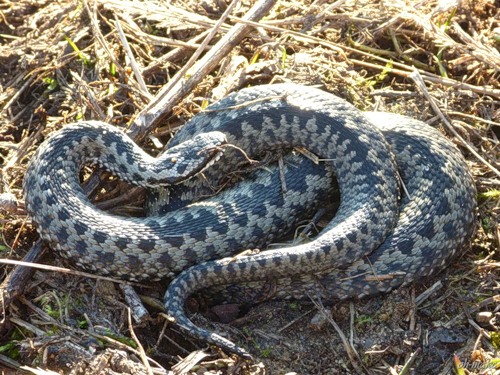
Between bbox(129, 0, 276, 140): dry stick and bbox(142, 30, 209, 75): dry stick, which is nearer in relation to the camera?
bbox(129, 0, 276, 140): dry stick

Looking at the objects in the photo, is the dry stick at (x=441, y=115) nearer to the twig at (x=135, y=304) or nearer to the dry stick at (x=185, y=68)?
the dry stick at (x=185, y=68)

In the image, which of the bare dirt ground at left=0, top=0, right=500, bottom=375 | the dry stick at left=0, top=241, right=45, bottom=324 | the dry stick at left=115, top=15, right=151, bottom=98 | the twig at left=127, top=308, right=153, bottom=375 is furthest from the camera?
the dry stick at left=115, top=15, right=151, bottom=98

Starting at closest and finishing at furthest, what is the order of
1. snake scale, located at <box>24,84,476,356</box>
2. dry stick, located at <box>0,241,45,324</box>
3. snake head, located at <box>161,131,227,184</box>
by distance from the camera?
dry stick, located at <box>0,241,45,324</box> → snake scale, located at <box>24,84,476,356</box> → snake head, located at <box>161,131,227,184</box>

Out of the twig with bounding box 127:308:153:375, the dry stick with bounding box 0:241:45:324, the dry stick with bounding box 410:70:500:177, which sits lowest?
the twig with bounding box 127:308:153:375

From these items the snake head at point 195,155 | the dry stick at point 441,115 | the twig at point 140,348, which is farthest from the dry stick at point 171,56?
the twig at point 140,348

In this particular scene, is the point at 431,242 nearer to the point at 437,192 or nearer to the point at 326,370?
the point at 437,192

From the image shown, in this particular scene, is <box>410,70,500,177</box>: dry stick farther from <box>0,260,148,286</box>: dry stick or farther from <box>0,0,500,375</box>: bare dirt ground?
<box>0,260,148,286</box>: dry stick

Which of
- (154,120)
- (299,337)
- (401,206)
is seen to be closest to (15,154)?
(154,120)

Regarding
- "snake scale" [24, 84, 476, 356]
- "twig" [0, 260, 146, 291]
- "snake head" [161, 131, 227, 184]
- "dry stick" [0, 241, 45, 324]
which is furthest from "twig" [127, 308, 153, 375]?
"snake head" [161, 131, 227, 184]
